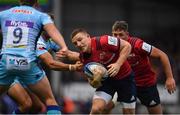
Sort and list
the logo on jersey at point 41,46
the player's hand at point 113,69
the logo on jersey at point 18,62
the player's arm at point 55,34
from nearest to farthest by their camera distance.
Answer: the player's arm at point 55,34 → the logo on jersey at point 18,62 → the player's hand at point 113,69 → the logo on jersey at point 41,46

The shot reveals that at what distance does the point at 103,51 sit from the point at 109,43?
158 mm

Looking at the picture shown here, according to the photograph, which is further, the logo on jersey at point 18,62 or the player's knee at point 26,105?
the player's knee at point 26,105

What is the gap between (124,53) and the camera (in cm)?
1019

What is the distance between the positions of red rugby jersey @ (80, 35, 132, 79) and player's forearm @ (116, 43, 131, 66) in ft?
0.32

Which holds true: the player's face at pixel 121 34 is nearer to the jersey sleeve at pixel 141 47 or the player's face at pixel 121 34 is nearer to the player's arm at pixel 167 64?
the jersey sleeve at pixel 141 47

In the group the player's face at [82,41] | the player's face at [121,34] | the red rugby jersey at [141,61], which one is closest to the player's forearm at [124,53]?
the player's face at [82,41]

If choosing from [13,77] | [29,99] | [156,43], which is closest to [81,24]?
[156,43]

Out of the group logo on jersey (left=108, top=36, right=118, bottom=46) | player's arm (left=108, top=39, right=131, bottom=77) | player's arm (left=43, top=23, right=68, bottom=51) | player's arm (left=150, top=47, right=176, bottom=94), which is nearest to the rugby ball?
player's arm (left=108, top=39, right=131, bottom=77)

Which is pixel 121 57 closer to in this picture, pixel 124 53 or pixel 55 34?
pixel 124 53

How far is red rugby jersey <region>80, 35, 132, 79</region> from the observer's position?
1027cm

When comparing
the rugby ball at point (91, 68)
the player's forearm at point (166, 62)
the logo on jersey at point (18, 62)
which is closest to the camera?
the logo on jersey at point (18, 62)

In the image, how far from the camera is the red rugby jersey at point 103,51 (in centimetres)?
1027

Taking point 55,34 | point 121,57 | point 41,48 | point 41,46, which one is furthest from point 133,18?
point 55,34

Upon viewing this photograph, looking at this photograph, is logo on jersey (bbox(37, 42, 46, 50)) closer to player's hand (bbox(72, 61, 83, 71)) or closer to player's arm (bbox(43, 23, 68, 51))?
player's hand (bbox(72, 61, 83, 71))
